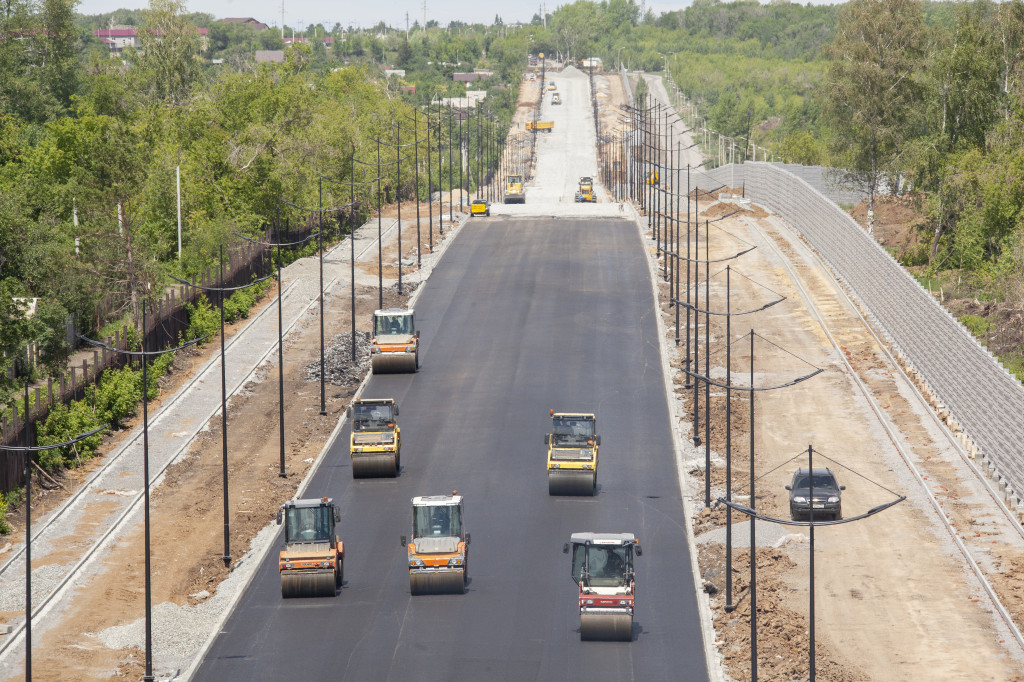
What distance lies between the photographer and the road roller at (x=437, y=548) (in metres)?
42.8

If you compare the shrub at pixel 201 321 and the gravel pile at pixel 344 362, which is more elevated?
the shrub at pixel 201 321

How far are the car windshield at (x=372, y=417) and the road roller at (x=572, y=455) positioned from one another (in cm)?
746

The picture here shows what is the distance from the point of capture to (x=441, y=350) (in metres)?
77.2

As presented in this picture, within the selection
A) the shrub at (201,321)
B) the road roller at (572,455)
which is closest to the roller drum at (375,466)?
the road roller at (572,455)

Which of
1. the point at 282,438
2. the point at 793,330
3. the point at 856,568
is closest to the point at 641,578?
the point at 856,568

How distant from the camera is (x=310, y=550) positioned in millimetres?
43156

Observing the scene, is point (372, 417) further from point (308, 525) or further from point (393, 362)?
point (393, 362)

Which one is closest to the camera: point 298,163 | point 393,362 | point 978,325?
point 393,362

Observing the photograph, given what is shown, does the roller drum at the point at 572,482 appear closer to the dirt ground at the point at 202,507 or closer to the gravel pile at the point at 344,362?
the dirt ground at the point at 202,507

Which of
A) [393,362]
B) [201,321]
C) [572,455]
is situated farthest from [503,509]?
[201,321]

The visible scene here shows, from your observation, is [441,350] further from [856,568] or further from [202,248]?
[856,568]

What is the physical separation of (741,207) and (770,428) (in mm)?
59046

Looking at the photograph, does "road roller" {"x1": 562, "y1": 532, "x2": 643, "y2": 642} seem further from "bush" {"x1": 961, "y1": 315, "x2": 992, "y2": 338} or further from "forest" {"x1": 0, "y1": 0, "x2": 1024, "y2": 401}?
"bush" {"x1": 961, "y1": 315, "x2": 992, "y2": 338}

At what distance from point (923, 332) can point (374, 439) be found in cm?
3299
